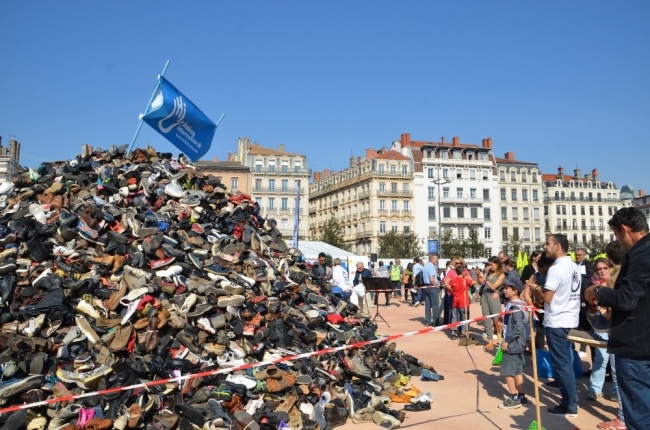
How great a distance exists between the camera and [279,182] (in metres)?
70.9

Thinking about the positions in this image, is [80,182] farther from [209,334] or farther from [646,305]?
[646,305]

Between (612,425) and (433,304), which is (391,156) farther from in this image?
(612,425)

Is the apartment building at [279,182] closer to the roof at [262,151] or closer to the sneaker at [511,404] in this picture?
the roof at [262,151]

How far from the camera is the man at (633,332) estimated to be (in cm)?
382

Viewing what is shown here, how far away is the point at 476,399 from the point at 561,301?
6.92 feet

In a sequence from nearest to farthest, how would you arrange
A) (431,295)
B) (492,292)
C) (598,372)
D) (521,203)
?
(598,372) < (492,292) < (431,295) < (521,203)

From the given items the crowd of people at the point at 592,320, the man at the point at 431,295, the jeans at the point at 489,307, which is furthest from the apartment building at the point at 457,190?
the crowd of people at the point at 592,320

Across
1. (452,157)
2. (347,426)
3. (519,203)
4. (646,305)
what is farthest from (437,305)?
(519,203)

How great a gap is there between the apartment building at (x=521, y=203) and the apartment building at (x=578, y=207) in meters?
9.23

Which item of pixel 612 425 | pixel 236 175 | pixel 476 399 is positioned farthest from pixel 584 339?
pixel 236 175

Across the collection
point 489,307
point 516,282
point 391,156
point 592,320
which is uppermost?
point 391,156

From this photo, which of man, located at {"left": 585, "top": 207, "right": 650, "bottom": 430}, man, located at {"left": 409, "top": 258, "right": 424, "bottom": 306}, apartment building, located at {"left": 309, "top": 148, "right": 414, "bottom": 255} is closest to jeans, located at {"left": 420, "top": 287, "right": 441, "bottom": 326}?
man, located at {"left": 409, "top": 258, "right": 424, "bottom": 306}

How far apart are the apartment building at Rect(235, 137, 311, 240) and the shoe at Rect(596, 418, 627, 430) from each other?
63.2 metres

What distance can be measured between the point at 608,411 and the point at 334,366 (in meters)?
3.58
